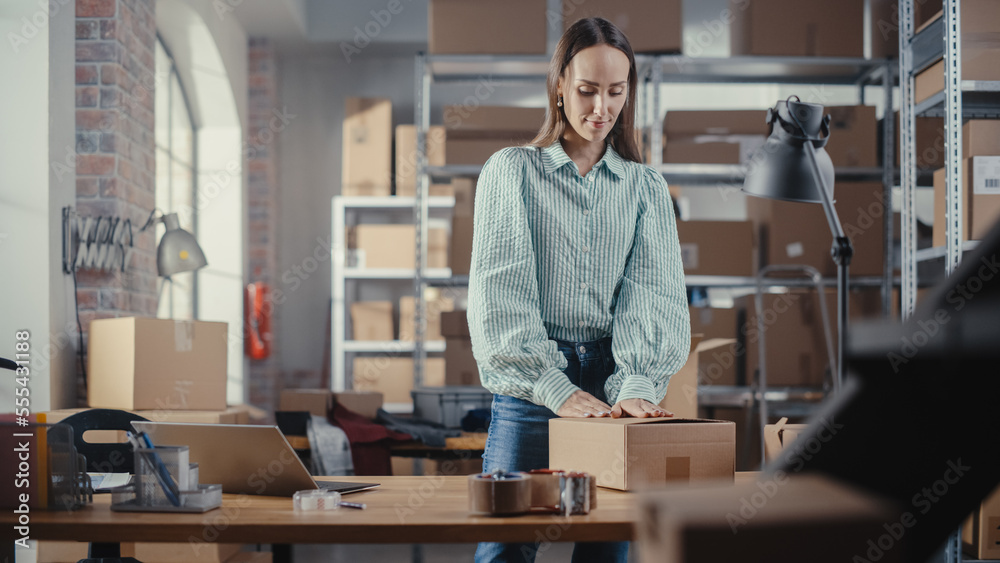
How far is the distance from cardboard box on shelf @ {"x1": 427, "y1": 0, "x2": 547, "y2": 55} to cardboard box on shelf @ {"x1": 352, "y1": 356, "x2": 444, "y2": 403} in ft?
6.49

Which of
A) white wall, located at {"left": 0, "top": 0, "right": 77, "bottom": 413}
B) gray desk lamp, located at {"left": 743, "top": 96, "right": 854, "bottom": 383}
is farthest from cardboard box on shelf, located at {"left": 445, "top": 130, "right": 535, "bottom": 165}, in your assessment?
gray desk lamp, located at {"left": 743, "top": 96, "right": 854, "bottom": 383}

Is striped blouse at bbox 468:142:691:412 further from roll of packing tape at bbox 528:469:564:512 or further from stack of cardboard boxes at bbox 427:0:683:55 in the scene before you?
stack of cardboard boxes at bbox 427:0:683:55

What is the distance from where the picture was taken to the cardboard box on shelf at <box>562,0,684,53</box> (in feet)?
12.8

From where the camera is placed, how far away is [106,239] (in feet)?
9.89

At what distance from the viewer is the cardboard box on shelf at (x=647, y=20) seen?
12.8 feet

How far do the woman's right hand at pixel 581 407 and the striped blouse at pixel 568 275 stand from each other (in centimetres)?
1

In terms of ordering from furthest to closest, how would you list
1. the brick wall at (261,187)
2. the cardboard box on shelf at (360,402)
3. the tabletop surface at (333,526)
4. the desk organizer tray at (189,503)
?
the brick wall at (261,187) → the cardboard box on shelf at (360,402) → the desk organizer tray at (189,503) → the tabletop surface at (333,526)

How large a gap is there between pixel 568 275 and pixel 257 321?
4.21 meters

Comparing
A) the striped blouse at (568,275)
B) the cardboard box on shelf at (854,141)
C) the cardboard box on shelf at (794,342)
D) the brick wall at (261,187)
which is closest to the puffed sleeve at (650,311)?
the striped blouse at (568,275)

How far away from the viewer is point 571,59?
4.88 feet

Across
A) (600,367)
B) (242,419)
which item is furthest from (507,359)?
(242,419)

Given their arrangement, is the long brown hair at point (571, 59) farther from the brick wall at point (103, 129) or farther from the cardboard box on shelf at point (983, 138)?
the brick wall at point (103, 129)

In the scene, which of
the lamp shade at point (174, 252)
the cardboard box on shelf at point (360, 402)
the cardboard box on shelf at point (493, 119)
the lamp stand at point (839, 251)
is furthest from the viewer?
the cardboard box on shelf at point (493, 119)

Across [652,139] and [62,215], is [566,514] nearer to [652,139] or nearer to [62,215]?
[62,215]
